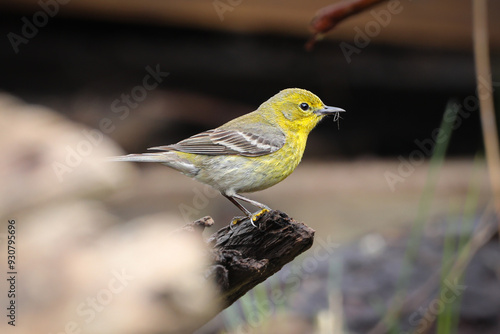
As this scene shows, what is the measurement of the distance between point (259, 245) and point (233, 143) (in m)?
1.02

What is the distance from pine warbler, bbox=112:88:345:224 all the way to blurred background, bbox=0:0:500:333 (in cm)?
177

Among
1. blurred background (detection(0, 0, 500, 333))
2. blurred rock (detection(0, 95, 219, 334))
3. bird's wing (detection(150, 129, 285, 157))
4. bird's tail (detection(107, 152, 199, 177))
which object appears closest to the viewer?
blurred rock (detection(0, 95, 219, 334))

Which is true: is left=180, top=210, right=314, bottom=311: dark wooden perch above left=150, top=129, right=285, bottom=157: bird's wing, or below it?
below

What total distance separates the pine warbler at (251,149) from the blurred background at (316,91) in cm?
177

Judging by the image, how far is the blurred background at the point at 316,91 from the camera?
5.50 metres

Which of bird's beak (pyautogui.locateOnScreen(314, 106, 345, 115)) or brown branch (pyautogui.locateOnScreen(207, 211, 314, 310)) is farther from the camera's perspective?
bird's beak (pyautogui.locateOnScreen(314, 106, 345, 115))

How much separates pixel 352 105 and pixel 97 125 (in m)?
3.68

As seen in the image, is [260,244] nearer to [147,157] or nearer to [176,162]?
[147,157]

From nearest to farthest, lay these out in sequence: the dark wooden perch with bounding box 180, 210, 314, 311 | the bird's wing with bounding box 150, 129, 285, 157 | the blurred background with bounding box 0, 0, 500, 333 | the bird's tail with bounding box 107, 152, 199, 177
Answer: the dark wooden perch with bounding box 180, 210, 314, 311 → the bird's tail with bounding box 107, 152, 199, 177 → the bird's wing with bounding box 150, 129, 285, 157 → the blurred background with bounding box 0, 0, 500, 333

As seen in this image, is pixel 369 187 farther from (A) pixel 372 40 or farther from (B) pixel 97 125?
(B) pixel 97 125

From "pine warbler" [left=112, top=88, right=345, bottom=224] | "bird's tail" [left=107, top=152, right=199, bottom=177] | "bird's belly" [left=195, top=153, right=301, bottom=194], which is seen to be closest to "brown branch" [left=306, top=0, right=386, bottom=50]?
"pine warbler" [left=112, top=88, right=345, bottom=224]

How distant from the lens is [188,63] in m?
8.23

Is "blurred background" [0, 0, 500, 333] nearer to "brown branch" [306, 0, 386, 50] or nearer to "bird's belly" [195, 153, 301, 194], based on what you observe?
"bird's belly" [195, 153, 301, 194]

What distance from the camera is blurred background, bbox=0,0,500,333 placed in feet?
18.1
